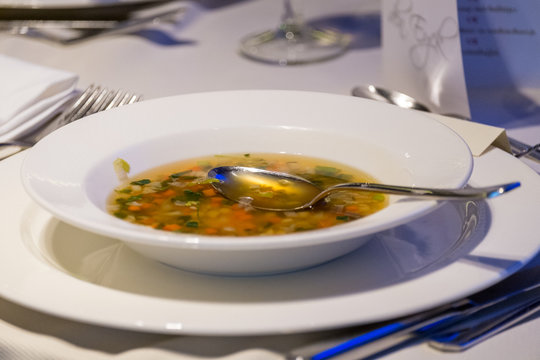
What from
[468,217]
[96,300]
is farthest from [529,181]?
[96,300]

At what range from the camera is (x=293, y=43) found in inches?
81.6

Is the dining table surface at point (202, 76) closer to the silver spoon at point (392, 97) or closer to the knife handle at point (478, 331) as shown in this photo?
the knife handle at point (478, 331)

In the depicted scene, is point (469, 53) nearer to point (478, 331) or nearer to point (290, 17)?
point (290, 17)

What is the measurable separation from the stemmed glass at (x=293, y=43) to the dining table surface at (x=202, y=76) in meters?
0.03

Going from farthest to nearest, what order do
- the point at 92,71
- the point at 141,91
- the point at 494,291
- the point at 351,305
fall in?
the point at 92,71
the point at 141,91
the point at 494,291
the point at 351,305

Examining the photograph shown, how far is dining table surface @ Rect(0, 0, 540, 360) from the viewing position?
0.71 m

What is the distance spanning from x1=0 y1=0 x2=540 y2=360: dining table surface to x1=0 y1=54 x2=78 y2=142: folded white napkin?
25 cm

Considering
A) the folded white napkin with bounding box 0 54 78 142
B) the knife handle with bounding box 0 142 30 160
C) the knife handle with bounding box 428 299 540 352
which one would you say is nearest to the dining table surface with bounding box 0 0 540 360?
the knife handle with bounding box 428 299 540 352

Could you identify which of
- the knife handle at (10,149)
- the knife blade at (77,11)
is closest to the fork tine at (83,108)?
the knife handle at (10,149)

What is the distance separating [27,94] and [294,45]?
90 cm

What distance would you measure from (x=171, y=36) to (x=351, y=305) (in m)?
1.68

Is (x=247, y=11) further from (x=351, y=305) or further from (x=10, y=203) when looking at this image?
(x=351, y=305)

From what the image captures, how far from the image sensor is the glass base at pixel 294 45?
1945 millimetres

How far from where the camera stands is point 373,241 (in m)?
0.85
